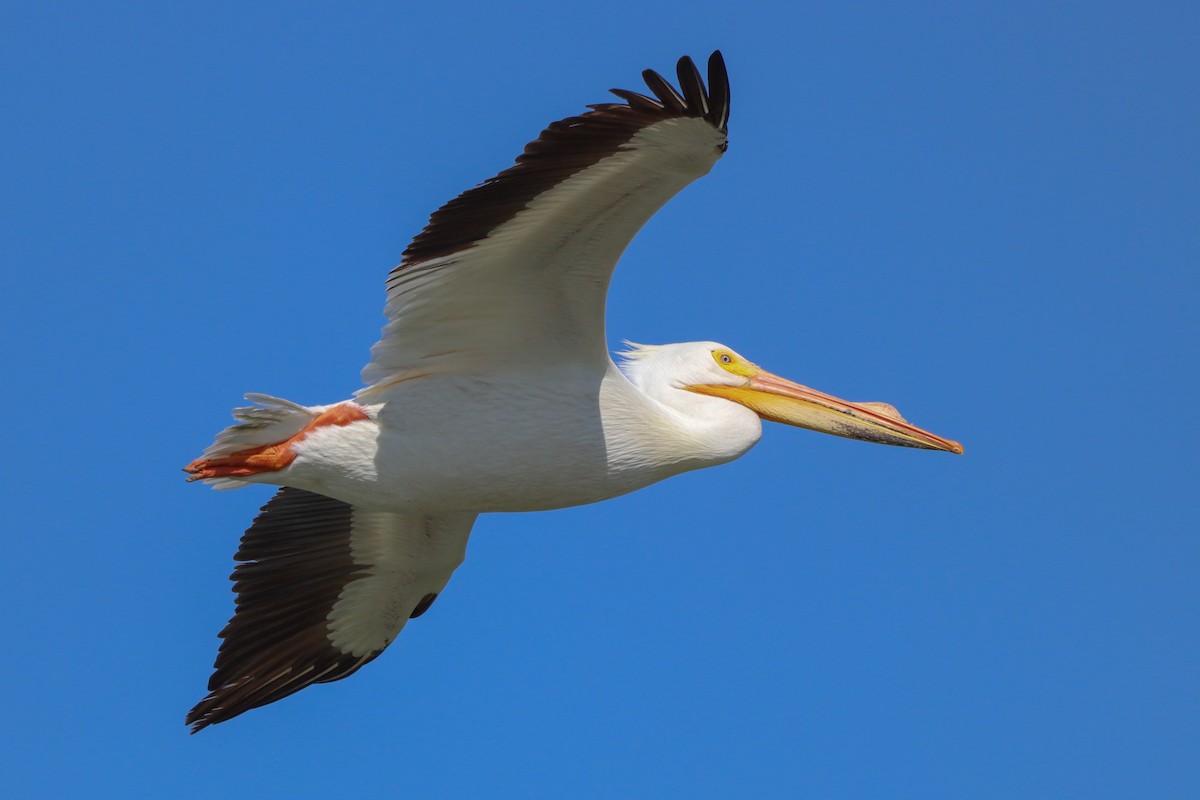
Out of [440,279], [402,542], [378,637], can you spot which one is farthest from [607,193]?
[378,637]

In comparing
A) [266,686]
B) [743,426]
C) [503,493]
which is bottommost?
[266,686]

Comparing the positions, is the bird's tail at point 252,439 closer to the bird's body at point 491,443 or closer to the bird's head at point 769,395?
the bird's body at point 491,443

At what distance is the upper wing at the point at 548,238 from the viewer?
6.99m

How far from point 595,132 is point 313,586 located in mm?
4243

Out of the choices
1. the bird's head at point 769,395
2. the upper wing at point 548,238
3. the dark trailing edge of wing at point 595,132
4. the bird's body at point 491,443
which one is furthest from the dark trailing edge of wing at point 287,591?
the dark trailing edge of wing at point 595,132

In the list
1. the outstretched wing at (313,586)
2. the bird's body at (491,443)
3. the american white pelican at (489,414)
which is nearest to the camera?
the american white pelican at (489,414)

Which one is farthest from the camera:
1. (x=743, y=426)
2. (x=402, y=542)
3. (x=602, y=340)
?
(x=402, y=542)

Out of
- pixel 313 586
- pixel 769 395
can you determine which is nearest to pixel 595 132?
pixel 769 395

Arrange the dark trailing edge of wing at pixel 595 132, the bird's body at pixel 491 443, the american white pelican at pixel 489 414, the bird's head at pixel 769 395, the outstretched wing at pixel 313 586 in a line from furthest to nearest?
the outstretched wing at pixel 313 586
the bird's head at pixel 769 395
the bird's body at pixel 491 443
the american white pelican at pixel 489 414
the dark trailing edge of wing at pixel 595 132

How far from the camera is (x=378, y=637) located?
1006cm

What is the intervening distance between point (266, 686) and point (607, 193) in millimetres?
4306

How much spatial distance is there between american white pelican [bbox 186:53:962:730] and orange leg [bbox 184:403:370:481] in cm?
1

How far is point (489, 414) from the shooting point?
27.2 ft

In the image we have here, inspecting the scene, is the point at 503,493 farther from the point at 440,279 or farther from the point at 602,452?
the point at 440,279
